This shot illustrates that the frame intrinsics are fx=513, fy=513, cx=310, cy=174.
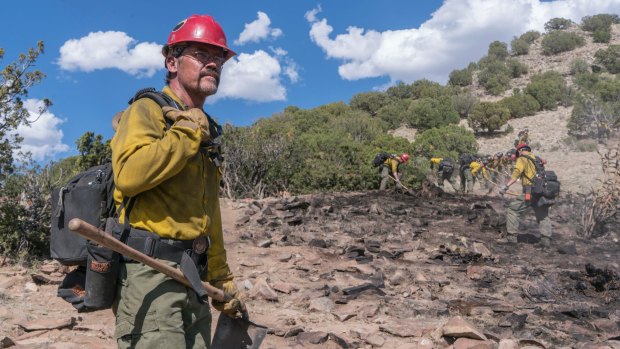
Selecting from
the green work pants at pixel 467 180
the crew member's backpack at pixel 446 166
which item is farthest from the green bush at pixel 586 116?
the crew member's backpack at pixel 446 166

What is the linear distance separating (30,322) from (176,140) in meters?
3.36

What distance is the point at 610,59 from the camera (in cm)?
3922

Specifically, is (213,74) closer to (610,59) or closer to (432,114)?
(432,114)

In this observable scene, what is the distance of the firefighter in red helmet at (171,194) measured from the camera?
1.82 m

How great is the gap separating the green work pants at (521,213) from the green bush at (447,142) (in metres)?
12.5

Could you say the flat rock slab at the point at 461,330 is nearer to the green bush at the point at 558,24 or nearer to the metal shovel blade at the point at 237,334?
the metal shovel blade at the point at 237,334

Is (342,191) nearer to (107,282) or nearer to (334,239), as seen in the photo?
(334,239)

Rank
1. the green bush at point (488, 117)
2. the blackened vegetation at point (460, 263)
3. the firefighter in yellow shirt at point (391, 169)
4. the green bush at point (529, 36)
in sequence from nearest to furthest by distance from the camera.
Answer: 1. the blackened vegetation at point (460, 263)
2. the firefighter in yellow shirt at point (391, 169)
3. the green bush at point (488, 117)
4. the green bush at point (529, 36)

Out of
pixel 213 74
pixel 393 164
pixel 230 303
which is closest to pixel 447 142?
pixel 393 164

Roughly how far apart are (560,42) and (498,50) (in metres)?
5.54

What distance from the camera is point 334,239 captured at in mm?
8555

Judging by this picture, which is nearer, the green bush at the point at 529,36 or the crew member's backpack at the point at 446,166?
the crew member's backpack at the point at 446,166

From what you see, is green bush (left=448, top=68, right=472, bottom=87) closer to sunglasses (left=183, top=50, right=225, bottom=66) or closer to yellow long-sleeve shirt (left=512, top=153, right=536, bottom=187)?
yellow long-sleeve shirt (left=512, top=153, right=536, bottom=187)

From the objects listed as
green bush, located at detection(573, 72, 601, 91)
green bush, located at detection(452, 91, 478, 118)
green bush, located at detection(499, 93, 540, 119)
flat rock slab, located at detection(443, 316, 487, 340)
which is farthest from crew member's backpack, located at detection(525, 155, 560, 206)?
green bush, located at detection(573, 72, 601, 91)
